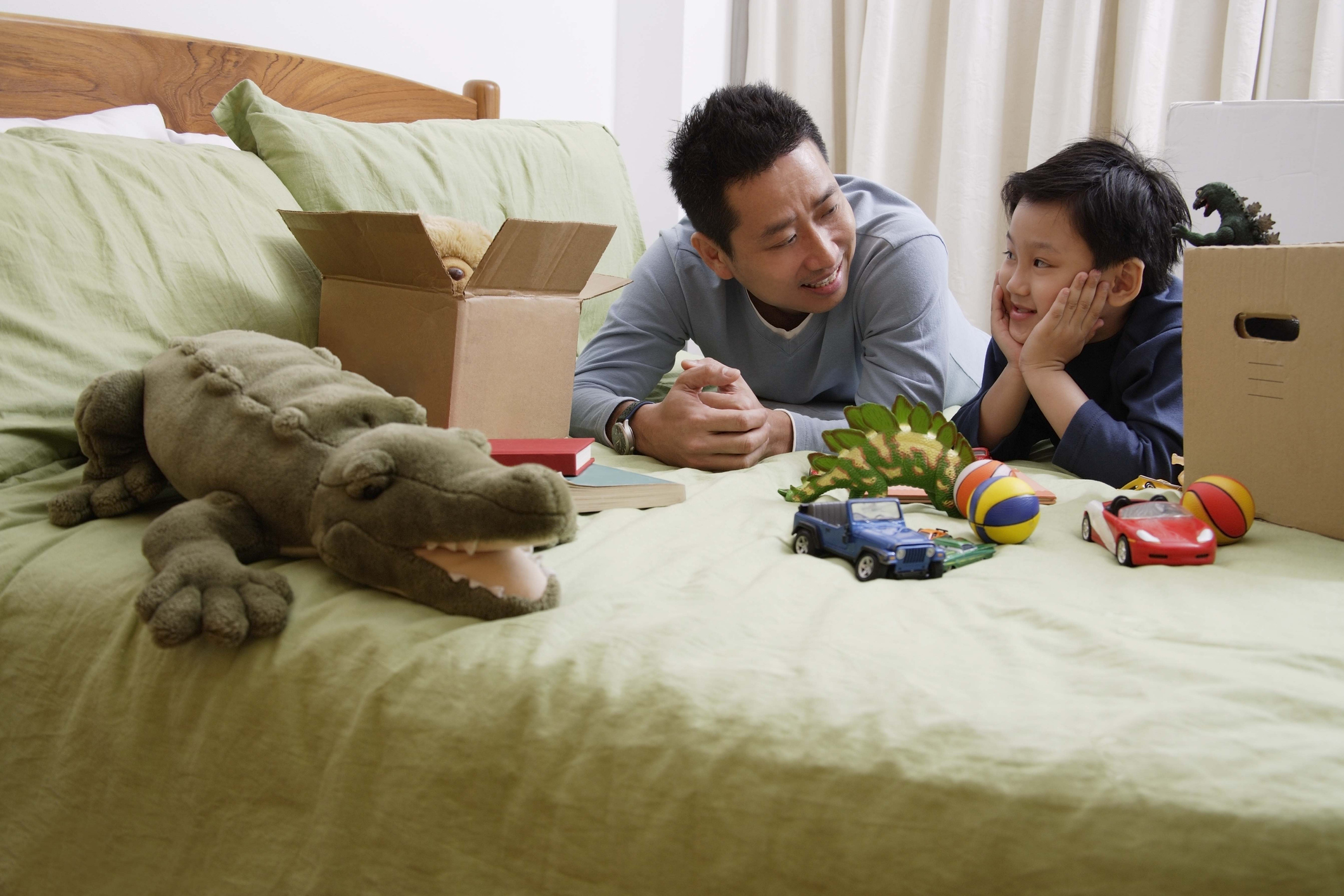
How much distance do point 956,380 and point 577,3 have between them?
5.30 feet

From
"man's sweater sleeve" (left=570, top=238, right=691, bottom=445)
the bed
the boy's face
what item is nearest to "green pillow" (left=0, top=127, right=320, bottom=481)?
the bed

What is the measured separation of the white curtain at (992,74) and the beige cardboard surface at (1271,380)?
5.08ft

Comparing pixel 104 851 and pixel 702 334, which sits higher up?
pixel 702 334

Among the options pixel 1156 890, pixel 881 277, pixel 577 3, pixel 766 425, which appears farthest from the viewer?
pixel 577 3

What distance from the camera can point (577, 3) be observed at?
2.54m

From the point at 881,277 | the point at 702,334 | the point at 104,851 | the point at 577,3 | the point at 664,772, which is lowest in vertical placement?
the point at 104,851

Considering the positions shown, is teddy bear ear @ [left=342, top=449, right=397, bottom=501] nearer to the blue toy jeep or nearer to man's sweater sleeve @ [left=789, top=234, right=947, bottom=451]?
the blue toy jeep

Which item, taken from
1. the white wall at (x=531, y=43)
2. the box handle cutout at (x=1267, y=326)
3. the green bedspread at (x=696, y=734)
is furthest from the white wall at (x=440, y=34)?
the box handle cutout at (x=1267, y=326)

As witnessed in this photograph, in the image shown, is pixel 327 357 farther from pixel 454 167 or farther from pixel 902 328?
pixel 902 328

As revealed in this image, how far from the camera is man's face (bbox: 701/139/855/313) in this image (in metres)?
1.29

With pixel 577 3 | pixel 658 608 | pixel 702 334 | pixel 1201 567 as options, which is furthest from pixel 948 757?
pixel 577 3

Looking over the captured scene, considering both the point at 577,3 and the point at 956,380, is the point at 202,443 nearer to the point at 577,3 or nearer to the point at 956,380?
the point at 956,380

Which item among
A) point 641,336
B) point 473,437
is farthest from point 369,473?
point 641,336

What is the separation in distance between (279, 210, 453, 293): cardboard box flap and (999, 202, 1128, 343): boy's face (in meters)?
0.74
